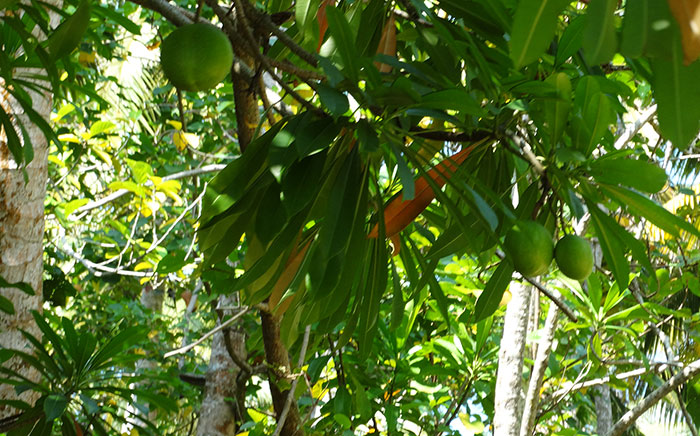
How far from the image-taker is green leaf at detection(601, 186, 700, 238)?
3.48 ft

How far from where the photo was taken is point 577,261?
1.09 m

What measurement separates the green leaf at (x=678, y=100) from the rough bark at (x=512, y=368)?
1.59 m

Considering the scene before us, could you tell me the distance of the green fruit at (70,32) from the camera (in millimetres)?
1021

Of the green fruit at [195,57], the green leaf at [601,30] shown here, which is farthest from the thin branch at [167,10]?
the green leaf at [601,30]

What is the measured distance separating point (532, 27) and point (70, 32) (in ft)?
2.27

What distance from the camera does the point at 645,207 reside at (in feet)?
3.53

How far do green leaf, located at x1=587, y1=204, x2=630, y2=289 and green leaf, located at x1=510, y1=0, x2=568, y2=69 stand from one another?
0.52 meters

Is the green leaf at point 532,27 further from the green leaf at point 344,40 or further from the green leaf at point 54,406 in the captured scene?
the green leaf at point 54,406

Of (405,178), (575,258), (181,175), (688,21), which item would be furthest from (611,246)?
(181,175)

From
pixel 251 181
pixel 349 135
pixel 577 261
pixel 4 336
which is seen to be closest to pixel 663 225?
pixel 577 261

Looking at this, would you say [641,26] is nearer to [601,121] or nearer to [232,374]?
[601,121]

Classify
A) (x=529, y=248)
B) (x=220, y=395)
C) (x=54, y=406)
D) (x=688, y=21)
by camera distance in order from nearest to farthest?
1. (x=688, y=21)
2. (x=529, y=248)
3. (x=54, y=406)
4. (x=220, y=395)

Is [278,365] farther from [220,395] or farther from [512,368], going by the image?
[220,395]

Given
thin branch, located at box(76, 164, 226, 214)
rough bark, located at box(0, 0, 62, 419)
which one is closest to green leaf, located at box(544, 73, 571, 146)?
rough bark, located at box(0, 0, 62, 419)
